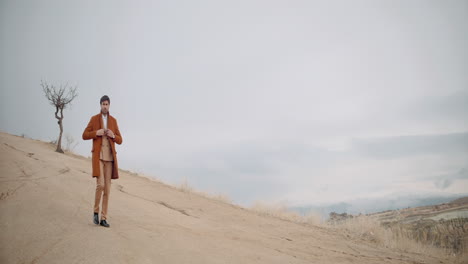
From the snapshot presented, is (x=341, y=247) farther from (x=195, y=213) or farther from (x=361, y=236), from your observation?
(x=195, y=213)

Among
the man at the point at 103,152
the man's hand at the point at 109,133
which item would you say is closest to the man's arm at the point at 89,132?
the man at the point at 103,152

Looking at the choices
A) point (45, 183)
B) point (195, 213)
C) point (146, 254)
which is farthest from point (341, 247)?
point (45, 183)

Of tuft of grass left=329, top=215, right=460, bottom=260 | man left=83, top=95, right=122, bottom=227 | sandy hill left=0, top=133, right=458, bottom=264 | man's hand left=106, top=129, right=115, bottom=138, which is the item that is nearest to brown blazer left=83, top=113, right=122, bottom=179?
man left=83, top=95, right=122, bottom=227

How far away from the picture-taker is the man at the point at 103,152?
5066 millimetres

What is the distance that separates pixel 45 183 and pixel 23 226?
320 cm

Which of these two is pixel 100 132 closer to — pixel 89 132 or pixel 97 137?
pixel 97 137

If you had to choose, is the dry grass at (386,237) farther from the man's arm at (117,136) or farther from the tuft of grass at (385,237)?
the man's arm at (117,136)

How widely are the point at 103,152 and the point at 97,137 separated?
28 centimetres

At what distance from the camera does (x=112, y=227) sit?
5180mm

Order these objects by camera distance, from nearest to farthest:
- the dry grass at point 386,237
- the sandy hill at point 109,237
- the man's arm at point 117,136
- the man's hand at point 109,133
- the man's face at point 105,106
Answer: the sandy hill at point 109,237
the man's hand at point 109,133
the man's face at point 105,106
the man's arm at point 117,136
the dry grass at point 386,237

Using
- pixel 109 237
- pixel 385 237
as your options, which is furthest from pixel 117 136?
pixel 385 237

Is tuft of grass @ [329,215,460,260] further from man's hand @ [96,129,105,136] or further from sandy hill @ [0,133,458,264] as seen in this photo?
man's hand @ [96,129,105,136]

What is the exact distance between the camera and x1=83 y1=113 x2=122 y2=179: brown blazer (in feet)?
16.6

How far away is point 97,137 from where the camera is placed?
518 centimetres
